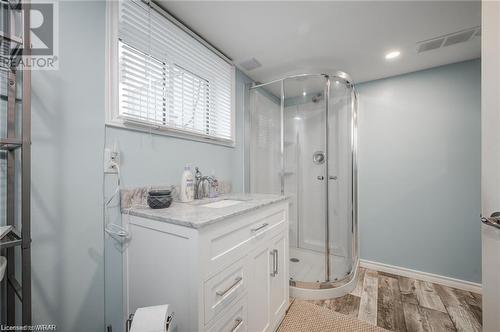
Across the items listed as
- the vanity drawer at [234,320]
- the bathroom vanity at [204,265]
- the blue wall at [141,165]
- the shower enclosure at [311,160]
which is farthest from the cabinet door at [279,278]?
the blue wall at [141,165]

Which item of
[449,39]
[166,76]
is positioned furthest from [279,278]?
[449,39]

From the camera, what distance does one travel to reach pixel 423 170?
6.78 ft

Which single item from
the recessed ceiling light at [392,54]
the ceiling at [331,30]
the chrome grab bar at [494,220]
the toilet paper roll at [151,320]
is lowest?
the toilet paper roll at [151,320]

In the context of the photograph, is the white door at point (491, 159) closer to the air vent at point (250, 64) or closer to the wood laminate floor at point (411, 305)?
the wood laminate floor at point (411, 305)

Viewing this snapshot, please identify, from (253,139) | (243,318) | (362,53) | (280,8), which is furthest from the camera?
(253,139)

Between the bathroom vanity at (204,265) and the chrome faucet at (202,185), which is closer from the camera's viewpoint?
the bathroom vanity at (204,265)

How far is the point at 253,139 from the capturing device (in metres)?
2.28

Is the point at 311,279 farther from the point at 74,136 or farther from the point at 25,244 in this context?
the point at 74,136

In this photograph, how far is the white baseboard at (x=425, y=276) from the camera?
184cm

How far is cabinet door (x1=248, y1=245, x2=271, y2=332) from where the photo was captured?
1094 mm

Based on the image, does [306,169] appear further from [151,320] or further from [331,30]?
[151,320]

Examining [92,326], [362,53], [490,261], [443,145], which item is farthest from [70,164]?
[443,145]

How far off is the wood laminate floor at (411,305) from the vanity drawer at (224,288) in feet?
3.54

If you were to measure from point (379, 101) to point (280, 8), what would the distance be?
5.45 feet
